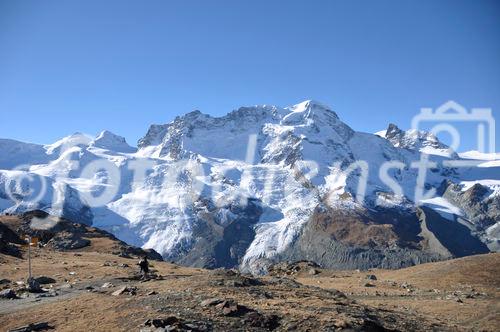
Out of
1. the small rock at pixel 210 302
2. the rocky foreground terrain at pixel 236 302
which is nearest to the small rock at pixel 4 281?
the rocky foreground terrain at pixel 236 302

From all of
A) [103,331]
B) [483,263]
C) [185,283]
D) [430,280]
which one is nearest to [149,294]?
[185,283]

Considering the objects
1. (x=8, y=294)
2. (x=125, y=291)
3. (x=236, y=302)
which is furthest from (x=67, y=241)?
(x=236, y=302)

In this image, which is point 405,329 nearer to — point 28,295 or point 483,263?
point 28,295

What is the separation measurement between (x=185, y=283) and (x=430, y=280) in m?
30.6

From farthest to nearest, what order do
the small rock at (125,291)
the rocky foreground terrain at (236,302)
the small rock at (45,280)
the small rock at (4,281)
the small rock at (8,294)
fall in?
the small rock at (45,280) < the small rock at (4,281) < the small rock at (8,294) < the small rock at (125,291) < the rocky foreground terrain at (236,302)

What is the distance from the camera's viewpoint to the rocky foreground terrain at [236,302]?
26.4 metres

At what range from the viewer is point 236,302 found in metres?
29.1

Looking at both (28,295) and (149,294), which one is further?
(28,295)

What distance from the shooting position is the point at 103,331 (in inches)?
1013

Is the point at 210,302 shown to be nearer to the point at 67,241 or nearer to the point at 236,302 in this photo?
the point at 236,302

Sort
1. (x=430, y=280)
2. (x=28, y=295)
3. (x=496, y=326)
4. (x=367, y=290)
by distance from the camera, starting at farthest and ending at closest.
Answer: (x=430, y=280)
(x=367, y=290)
(x=28, y=295)
(x=496, y=326)

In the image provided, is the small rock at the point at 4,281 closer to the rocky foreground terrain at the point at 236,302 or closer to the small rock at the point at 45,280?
the rocky foreground terrain at the point at 236,302

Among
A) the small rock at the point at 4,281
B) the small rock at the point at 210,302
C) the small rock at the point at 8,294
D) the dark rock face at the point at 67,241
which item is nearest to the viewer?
the small rock at the point at 210,302

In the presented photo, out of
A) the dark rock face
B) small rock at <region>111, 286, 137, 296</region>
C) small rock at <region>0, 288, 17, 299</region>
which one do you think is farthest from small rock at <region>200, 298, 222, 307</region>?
the dark rock face
